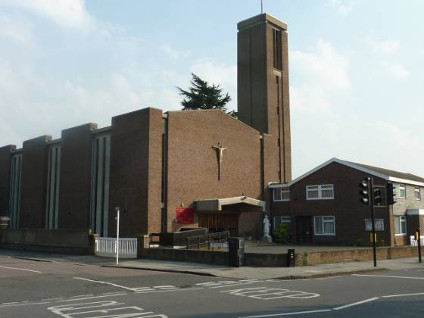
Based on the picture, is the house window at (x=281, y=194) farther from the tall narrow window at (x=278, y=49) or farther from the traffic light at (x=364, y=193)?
the traffic light at (x=364, y=193)

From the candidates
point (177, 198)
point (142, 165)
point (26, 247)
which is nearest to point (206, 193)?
point (177, 198)

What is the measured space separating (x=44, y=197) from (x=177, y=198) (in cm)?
1428

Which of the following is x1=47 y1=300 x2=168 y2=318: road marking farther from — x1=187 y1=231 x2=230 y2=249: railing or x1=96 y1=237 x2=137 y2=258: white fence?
x1=187 y1=231 x2=230 y2=249: railing

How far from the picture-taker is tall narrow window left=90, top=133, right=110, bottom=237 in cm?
3503

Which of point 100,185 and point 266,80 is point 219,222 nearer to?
Answer: point 100,185

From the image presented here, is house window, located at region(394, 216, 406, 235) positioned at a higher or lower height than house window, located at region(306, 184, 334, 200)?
lower

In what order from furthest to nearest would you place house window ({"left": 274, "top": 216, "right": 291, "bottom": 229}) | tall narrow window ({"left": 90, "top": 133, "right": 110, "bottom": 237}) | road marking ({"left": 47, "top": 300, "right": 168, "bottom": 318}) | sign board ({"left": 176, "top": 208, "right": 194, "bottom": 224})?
house window ({"left": 274, "top": 216, "right": 291, "bottom": 229}), tall narrow window ({"left": 90, "top": 133, "right": 110, "bottom": 237}), sign board ({"left": 176, "top": 208, "right": 194, "bottom": 224}), road marking ({"left": 47, "top": 300, "right": 168, "bottom": 318})

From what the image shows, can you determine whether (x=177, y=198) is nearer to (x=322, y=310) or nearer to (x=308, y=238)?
(x=308, y=238)

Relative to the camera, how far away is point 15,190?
46031 millimetres

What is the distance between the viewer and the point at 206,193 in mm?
36438

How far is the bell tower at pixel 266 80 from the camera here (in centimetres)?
4734

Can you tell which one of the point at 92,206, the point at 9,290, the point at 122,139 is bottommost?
the point at 9,290

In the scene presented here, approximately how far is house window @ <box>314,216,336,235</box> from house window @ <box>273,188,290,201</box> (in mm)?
3824

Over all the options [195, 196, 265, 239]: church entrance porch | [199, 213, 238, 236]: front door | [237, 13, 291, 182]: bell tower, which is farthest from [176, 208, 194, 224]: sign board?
[237, 13, 291, 182]: bell tower
